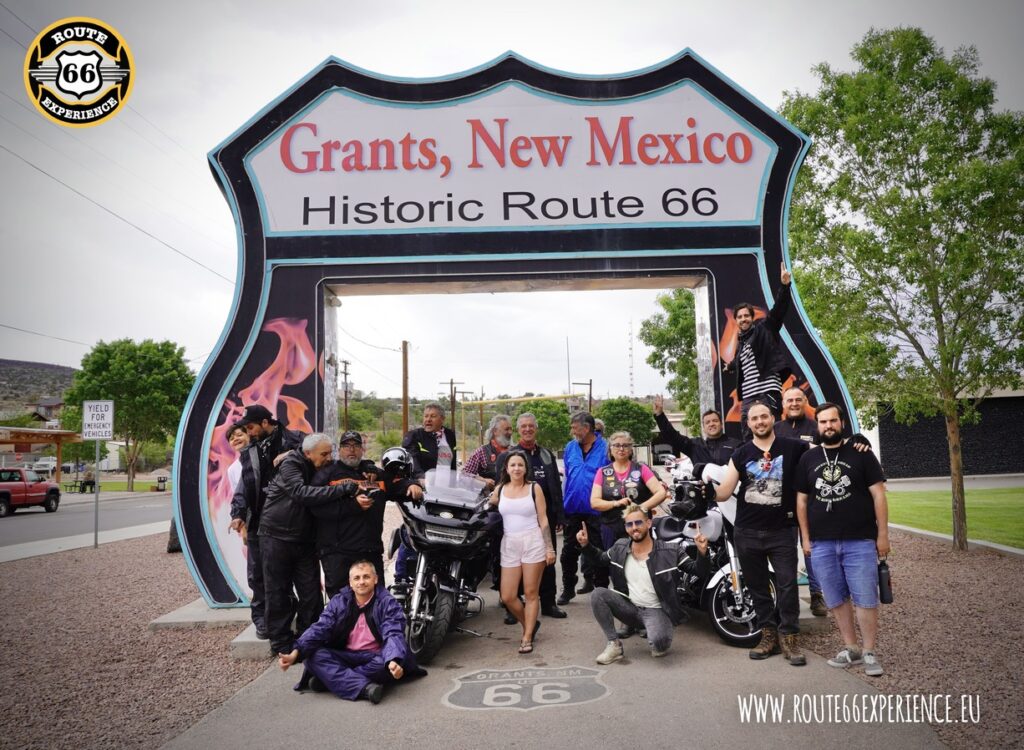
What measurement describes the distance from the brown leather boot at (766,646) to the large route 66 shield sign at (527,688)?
3.93 ft

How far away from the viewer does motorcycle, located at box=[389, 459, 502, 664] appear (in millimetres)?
5184

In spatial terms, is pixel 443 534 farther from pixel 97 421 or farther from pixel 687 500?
pixel 97 421

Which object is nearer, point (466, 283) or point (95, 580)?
point (466, 283)

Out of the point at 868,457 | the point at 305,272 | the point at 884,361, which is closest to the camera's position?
the point at 868,457

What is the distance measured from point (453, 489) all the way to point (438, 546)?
53 centimetres

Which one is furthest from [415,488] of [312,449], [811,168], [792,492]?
[811,168]

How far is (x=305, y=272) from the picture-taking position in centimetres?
771

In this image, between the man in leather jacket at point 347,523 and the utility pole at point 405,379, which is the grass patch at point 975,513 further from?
the utility pole at point 405,379

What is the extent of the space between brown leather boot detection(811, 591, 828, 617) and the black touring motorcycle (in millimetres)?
2883

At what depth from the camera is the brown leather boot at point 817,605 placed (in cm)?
594

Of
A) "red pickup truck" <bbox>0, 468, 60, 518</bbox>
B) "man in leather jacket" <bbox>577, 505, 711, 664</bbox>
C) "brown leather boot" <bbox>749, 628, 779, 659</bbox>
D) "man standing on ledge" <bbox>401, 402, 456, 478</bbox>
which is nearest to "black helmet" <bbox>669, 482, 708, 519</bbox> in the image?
"man in leather jacket" <bbox>577, 505, 711, 664</bbox>

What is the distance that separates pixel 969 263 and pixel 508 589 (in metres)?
8.24

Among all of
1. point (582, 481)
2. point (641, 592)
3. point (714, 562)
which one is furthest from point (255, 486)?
point (714, 562)

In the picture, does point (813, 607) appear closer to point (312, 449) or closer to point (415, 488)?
point (415, 488)
